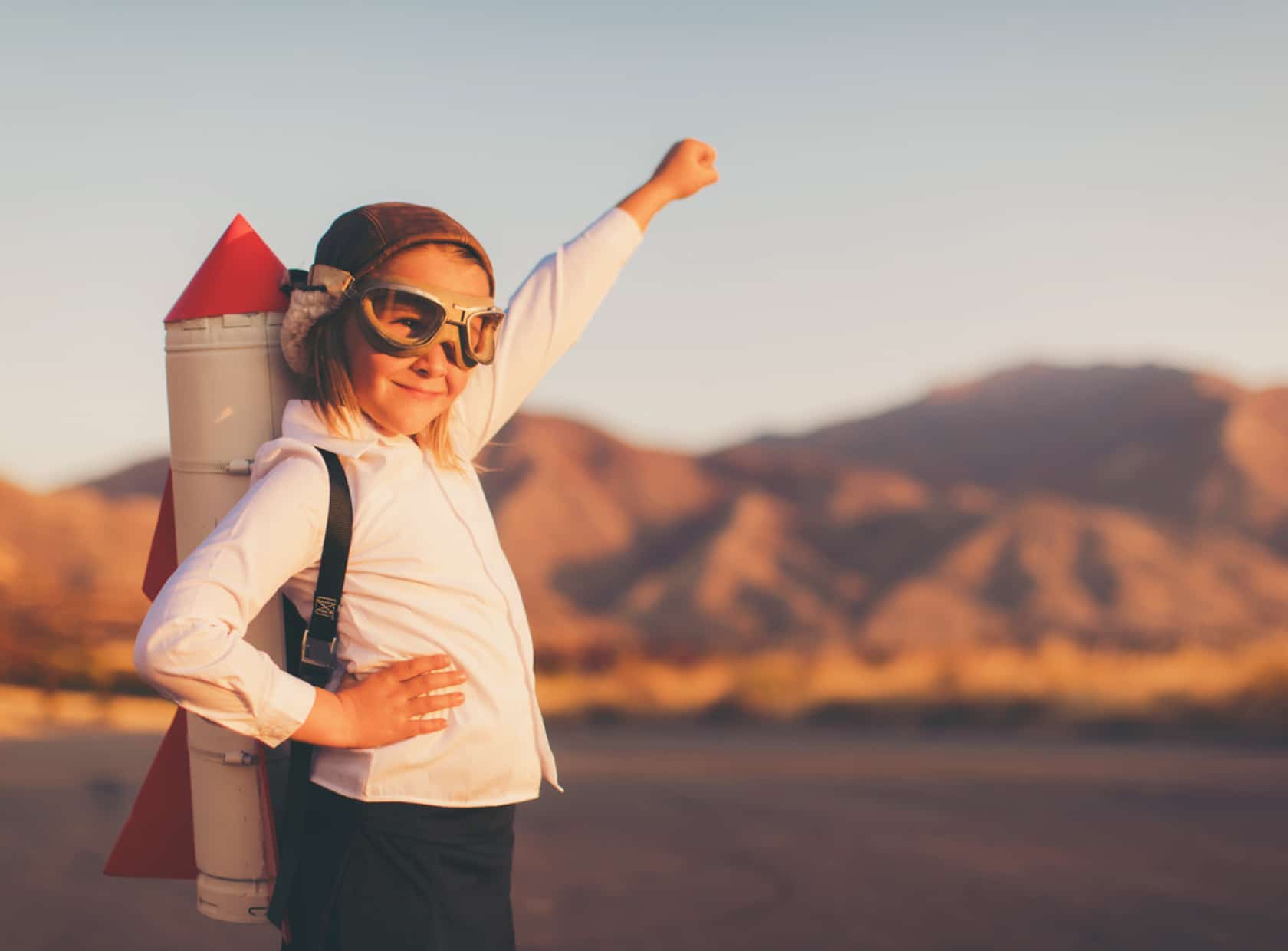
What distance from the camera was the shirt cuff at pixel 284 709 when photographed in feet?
6.24

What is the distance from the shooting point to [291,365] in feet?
7.29

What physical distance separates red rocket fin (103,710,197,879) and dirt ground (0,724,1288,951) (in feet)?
8.25

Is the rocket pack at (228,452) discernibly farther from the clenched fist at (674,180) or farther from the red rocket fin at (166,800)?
the clenched fist at (674,180)

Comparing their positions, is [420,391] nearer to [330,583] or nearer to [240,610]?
[330,583]

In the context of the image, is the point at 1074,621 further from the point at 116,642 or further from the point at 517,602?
→ the point at 517,602

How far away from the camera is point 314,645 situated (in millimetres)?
2043

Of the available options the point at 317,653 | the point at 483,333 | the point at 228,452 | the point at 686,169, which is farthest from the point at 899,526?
the point at 317,653

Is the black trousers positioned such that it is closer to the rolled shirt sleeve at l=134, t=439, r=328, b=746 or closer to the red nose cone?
the rolled shirt sleeve at l=134, t=439, r=328, b=746

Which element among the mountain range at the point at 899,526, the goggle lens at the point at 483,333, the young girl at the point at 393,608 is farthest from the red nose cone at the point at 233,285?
the mountain range at the point at 899,526

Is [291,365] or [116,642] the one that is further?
[116,642]

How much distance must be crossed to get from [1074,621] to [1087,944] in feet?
105

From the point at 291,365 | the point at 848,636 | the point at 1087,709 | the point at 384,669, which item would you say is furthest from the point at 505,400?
the point at 848,636

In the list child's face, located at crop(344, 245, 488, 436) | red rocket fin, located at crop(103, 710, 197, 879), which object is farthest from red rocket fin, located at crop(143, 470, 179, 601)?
child's face, located at crop(344, 245, 488, 436)

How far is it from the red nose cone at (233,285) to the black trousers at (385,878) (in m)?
0.81
